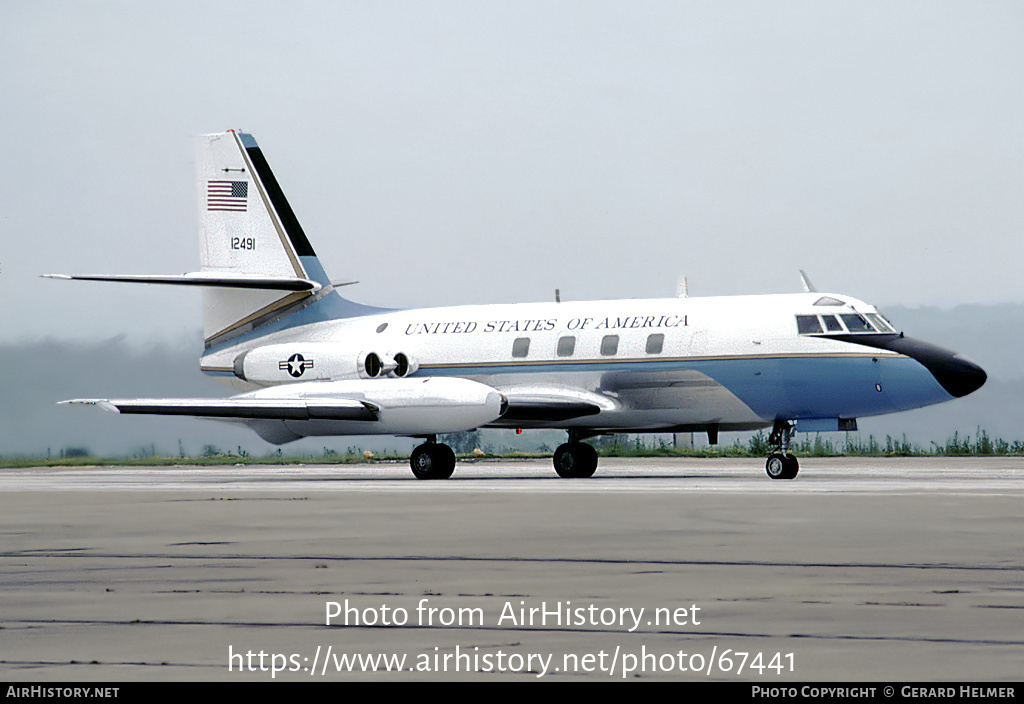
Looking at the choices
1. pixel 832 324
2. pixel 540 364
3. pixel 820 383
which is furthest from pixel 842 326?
pixel 540 364

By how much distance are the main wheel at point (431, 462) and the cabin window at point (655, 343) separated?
4878 mm

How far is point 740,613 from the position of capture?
833 centimetres

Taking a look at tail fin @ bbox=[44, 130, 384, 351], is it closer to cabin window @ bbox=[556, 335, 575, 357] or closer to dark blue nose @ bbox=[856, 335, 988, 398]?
cabin window @ bbox=[556, 335, 575, 357]

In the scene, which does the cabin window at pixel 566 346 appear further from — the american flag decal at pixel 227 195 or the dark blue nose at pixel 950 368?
the american flag decal at pixel 227 195

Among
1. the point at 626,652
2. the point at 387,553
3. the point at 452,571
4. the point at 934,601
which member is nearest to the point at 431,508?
the point at 387,553

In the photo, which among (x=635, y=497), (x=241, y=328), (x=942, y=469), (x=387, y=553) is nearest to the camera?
(x=387, y=553)

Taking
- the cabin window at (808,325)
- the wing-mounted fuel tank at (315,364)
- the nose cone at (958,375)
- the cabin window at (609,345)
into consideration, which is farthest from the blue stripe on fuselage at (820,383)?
the wing-mounted fuel tank at (315,364)

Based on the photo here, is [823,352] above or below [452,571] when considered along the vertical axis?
above

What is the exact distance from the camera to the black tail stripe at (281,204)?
3591cm

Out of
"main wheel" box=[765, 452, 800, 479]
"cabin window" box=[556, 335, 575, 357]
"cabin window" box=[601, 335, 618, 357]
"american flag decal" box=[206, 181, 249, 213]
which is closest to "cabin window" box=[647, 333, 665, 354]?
"cabin window" box=[601, 335, 618, 357]

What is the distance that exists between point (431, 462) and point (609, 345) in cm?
448
